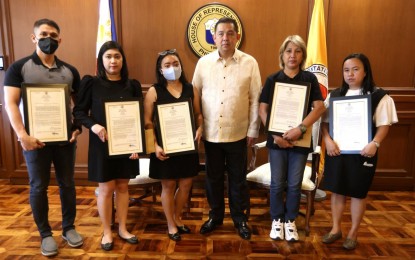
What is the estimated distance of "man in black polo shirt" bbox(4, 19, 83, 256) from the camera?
6.34 ft

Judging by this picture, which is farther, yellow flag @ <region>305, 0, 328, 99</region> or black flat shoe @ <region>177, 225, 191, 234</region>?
yellow flag @ <region>305, 0, 328, 99</region>

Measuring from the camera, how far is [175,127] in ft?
7.01

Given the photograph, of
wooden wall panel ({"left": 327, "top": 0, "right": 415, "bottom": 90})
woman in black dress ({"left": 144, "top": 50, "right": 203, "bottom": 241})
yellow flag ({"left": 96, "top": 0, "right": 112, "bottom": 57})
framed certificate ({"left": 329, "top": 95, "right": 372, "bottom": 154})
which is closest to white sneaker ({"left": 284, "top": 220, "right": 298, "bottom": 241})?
framed certificate ({"left": 329, "top": 95, "right": 372, "bottom": 154})

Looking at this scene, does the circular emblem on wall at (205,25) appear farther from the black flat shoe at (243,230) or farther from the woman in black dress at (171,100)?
the black flat shoe at (243,230)

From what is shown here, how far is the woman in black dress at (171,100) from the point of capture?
6.88 ft

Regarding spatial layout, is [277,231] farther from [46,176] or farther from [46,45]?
[46,45]

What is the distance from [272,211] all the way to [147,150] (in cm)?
104

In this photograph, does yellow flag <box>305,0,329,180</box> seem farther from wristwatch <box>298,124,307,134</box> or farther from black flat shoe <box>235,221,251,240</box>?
black flat shoe <box>235,221,251,240</box>

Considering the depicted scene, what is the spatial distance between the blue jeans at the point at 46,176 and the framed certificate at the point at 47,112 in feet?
0.36

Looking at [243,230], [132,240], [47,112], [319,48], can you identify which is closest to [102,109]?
[47,112]

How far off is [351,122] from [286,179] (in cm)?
60

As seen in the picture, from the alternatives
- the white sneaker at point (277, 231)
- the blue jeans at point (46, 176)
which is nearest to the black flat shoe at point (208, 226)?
the white sneaker at point (277, 231)

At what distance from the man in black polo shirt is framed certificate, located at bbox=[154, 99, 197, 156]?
0.57 metres

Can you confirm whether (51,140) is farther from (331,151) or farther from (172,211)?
(331,151)
